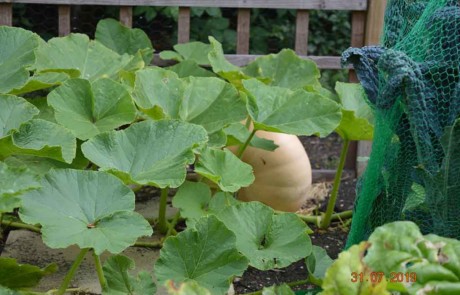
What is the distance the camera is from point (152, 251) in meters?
3.01

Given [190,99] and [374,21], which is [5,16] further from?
[374,21]

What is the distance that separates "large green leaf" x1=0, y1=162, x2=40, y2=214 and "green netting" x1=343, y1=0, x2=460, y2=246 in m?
0.88

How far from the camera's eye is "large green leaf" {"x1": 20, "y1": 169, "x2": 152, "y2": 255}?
2.15 m

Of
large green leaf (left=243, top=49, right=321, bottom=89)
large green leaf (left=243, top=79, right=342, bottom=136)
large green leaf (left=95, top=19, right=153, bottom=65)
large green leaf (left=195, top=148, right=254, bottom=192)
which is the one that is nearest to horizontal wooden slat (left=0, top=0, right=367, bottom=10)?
large green leaf (left=95, top=19, right=153, bottom=65)

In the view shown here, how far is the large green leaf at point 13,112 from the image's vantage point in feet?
8.12

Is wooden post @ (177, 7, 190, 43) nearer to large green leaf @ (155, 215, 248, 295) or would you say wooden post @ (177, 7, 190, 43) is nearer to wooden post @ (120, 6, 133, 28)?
wooden post @ (120, 6, 133, 28)

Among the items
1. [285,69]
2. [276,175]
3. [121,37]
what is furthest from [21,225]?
[285,69]

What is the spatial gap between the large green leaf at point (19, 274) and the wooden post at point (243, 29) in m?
1.89

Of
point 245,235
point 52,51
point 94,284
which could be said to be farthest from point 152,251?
point 52,51

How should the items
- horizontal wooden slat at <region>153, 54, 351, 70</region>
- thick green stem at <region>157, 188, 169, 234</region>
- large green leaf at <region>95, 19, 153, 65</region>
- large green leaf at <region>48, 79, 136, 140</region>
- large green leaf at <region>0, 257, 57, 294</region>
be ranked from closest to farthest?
large green leaf at <region>0, 257, 57, 294</region> → large green leaf at <region>48, 79, 136, 140</region> → thick green stem at <region>157, 188, 169, 234</region> → large green leaf at <region>95, 19, 153, 65</region> → horizontal wooden slat at <region>153, 54, 351, 70</region>

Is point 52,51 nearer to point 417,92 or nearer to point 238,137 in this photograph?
point 238,137

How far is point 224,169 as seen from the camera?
8.95 ft

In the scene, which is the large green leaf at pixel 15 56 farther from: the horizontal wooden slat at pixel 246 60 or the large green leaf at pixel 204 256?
the horizontal wooden slat at pixel 246 60

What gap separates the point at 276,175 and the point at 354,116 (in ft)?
1.70
